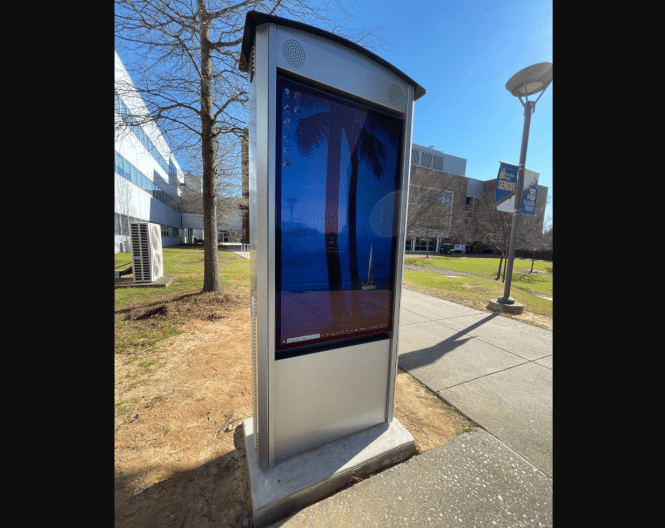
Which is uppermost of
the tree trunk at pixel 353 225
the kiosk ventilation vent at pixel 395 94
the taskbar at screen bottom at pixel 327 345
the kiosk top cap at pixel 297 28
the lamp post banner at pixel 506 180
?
the lamp post banner at pixel 506 180

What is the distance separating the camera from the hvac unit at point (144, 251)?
9258 mm

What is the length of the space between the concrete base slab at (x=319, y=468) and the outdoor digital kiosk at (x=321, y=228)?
0.28 feet

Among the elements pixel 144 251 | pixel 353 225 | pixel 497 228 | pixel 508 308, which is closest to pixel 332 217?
pixel 353 225

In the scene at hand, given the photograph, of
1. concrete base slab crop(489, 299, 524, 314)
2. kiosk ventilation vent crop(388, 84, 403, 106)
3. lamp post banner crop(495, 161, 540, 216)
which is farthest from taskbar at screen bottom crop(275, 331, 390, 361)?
lamp post banner crop(495, 161, 540, 216)

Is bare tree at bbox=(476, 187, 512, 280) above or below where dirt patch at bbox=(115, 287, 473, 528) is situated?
above

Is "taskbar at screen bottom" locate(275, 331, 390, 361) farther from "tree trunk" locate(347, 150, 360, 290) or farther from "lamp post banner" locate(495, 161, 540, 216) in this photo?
"lamp post banner" locate(495, 161, 540, 216)

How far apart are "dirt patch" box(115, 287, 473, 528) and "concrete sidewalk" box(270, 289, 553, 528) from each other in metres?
0.25

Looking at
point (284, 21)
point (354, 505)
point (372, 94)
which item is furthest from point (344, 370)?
point (284, 21)

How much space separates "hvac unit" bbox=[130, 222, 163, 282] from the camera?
9.26 metres

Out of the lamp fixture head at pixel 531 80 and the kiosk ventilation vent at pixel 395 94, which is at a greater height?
the lamp fixture head at pixel 531 80

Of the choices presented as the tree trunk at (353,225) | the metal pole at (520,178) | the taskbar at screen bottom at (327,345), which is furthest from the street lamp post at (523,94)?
the tree trunk at (353,225)

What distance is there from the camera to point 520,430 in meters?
2.69

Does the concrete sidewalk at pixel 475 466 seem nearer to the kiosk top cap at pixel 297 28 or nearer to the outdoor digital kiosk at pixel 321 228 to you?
the outdoor digital kiosk at pixel 321 228

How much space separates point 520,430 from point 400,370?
150 cm
